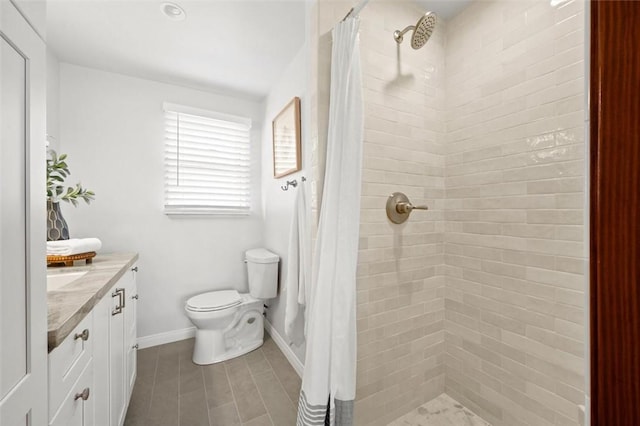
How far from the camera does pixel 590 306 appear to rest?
33cm

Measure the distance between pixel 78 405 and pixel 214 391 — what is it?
3.44 feet

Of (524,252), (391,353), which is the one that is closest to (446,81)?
(524,252)

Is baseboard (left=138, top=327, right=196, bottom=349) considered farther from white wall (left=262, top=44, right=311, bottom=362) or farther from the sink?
the sink

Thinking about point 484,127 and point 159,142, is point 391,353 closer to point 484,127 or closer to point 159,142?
point 484,127

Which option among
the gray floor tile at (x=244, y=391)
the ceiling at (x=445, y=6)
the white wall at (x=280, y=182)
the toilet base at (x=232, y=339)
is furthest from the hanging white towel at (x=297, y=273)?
the ceiling at (x=445, y=6)

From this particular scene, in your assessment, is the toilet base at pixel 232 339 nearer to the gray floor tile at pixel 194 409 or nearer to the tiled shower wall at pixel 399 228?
the gray floor tile at pixel 194 409

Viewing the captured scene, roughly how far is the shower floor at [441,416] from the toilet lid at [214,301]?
4.48 ft

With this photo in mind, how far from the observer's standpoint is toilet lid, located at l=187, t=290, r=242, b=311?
6.51ft

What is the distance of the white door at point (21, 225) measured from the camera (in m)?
0.46

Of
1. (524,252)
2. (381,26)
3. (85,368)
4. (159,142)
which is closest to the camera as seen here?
(85,368)

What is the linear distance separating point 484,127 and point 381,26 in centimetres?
78

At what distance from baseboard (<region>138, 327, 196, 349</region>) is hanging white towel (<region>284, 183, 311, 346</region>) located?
4.08 feet

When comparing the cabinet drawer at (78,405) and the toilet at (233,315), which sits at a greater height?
the cabinet drawer at (78,405)

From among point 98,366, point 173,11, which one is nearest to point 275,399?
point 98,366
